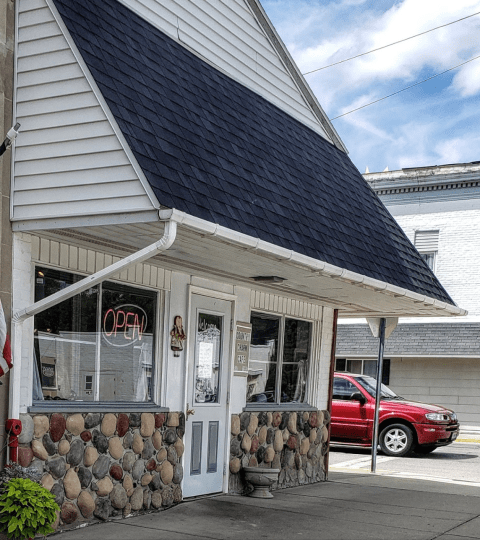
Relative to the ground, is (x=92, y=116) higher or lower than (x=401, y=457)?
higher

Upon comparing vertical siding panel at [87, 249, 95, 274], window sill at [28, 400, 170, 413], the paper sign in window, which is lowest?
window sill at [28, 400, 170, 413]

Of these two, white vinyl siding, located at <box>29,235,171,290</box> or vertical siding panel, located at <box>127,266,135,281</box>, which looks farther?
vertical siding panel, located at <box>127,266,135,281</box>

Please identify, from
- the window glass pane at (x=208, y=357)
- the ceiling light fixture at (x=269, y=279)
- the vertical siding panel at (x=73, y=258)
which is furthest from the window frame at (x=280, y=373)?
the vertical siding panel at (x=73, y=258)

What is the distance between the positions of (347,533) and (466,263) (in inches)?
655

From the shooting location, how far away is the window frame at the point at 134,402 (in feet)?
23.8

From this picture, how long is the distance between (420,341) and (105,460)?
16.7m

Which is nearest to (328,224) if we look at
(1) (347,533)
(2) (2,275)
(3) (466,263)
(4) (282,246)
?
(4) (282,246)

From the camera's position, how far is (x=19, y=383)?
6.91m

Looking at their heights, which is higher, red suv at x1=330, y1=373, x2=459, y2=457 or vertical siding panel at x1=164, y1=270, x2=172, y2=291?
vertical siding panel at x1=164, y1=270, x2=172, y2=291

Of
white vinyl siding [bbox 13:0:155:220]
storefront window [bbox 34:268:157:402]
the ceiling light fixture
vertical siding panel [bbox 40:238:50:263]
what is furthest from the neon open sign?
white vinyl siding [bbox 13:0:155:220]

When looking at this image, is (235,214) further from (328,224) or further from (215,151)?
(328,224)

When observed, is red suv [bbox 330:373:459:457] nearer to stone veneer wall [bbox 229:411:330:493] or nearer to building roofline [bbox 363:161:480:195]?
stone veneer wall [bbox 229:411:330:493]

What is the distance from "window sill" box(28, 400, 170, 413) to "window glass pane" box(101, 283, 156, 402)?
3.3 inches

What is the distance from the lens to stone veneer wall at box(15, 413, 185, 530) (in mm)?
7195
